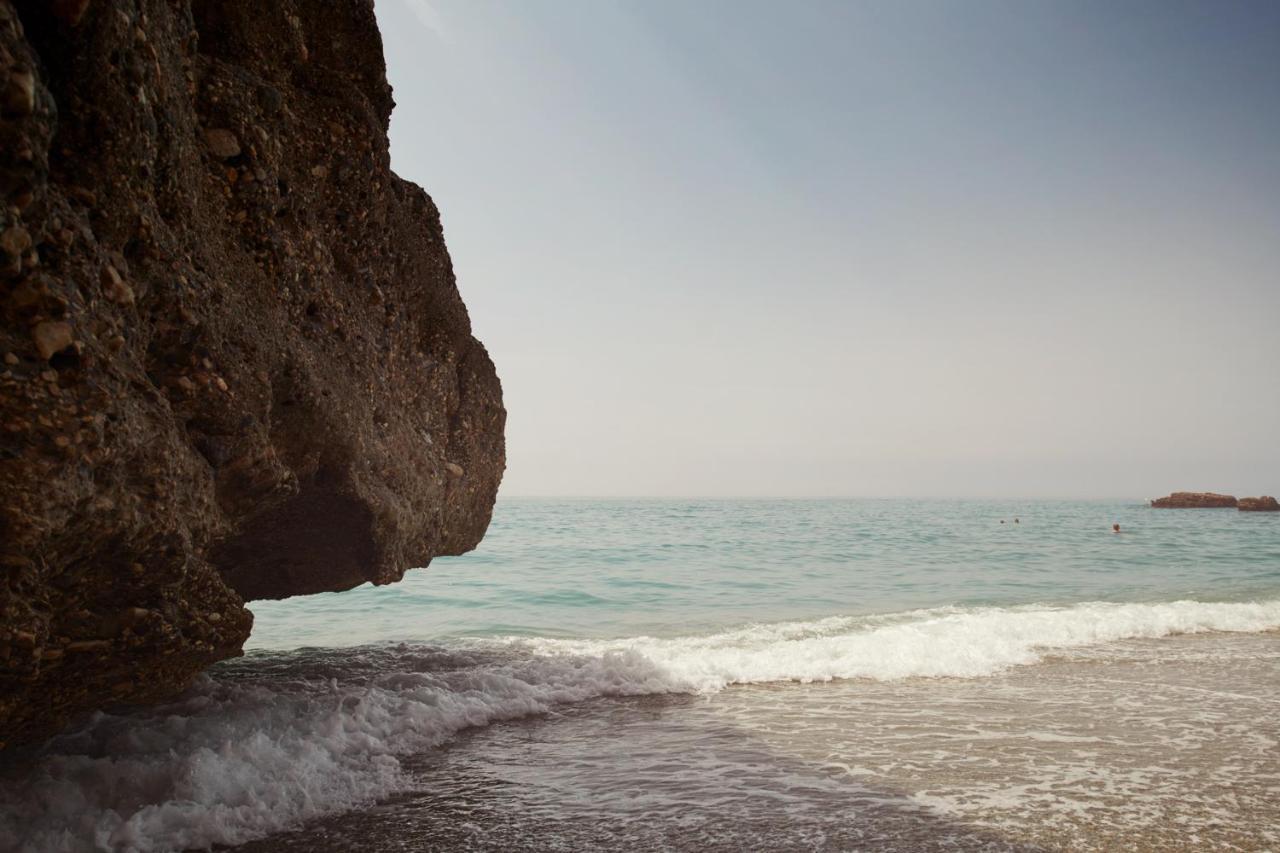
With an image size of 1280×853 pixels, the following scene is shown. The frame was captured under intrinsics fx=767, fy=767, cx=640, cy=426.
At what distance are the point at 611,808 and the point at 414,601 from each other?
10625 millimetres

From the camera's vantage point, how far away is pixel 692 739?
6.29 meters

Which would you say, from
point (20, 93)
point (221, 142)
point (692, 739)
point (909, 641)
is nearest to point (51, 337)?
point (20, 93)

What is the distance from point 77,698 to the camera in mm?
3855

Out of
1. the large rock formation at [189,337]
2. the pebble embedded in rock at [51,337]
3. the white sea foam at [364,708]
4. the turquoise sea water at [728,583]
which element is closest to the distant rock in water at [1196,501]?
the turquoise sea water at [728,583]

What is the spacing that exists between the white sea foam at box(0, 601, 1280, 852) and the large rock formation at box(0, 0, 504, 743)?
0.95 meters

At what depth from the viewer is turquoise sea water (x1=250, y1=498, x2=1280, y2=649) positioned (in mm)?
12617

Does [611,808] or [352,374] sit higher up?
[352,374]

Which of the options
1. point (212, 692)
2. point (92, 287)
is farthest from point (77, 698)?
point (212, 692)

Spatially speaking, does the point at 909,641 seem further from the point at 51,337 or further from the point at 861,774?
the point at 51,337

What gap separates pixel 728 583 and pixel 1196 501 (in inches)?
2835

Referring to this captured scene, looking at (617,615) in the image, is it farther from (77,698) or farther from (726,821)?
(77,698)

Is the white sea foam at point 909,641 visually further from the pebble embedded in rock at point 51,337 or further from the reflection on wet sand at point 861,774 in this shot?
the pebble embedded in rock at point 51,337

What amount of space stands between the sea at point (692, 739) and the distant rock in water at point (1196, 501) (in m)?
68.4

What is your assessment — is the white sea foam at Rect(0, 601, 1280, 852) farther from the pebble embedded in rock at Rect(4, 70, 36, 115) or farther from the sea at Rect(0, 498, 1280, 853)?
the pebble embedded in rock at Rect(4, 70, 36, 115)
